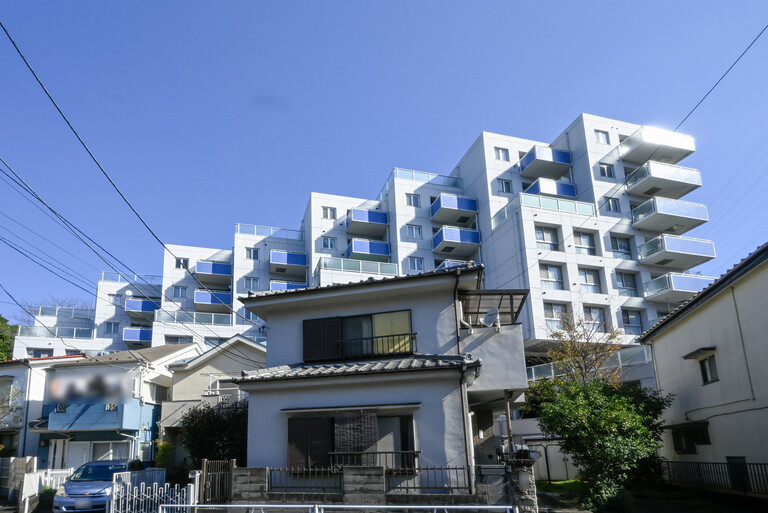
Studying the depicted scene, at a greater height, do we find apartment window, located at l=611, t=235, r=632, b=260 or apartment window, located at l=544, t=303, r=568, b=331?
apartment window, located at l=611, t=235, r=632, b=260

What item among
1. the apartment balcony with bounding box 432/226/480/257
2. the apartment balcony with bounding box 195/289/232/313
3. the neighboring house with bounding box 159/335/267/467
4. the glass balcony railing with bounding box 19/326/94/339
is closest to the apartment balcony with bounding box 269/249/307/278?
the apartment balcony with bounding box 195/289/232/313

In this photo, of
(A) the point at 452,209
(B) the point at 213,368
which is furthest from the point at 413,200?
(B) the point at 213,368

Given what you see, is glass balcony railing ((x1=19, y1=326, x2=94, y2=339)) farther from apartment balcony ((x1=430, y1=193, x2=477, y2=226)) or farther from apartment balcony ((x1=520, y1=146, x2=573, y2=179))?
apartment balcony ((x1=520, y1=146, x2=573, y2=179))

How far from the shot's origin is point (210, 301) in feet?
157

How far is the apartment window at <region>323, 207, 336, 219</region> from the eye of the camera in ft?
161

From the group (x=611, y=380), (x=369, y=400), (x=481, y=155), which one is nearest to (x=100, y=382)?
(x=369, y=400)

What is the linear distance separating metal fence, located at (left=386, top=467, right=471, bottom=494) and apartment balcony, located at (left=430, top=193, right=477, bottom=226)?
106 feet

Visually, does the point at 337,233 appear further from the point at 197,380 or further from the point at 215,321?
the point at 197,380

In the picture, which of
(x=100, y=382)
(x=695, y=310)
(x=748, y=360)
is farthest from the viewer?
(x=100, y=382)

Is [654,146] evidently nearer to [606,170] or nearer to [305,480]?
[606,170]

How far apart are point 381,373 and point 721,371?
38.2 feet

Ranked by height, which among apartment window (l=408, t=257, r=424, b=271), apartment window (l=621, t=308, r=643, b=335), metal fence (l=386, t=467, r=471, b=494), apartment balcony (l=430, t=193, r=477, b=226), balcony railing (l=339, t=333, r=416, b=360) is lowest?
metal fence (l=386, t=467, r=471, b=494)

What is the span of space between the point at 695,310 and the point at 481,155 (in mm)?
28010

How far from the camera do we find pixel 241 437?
18719 mm
